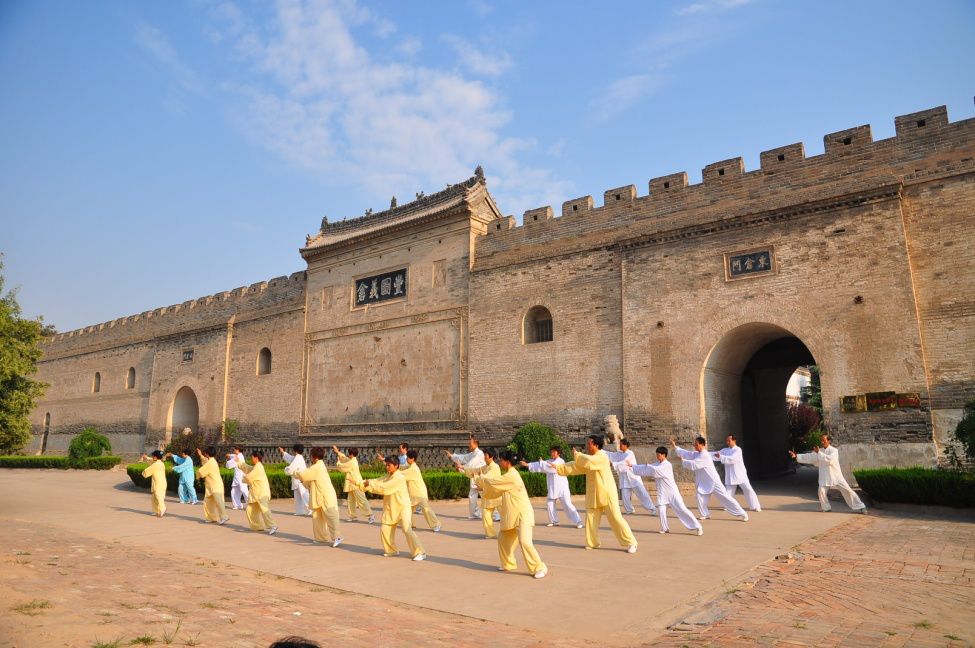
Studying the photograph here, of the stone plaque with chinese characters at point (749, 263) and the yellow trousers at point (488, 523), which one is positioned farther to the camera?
the stone plaque with chinese characters at point (749, 263)

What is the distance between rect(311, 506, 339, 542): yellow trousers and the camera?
9328 millimetres

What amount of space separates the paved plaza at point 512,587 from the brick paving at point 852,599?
0.02 meters

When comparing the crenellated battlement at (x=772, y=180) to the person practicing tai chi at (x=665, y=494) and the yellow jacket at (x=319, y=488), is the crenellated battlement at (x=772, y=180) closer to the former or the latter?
the person practicing tai chi at (x=665, y=494)

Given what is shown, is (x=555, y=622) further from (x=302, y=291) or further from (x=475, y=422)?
(x=302, y=291)

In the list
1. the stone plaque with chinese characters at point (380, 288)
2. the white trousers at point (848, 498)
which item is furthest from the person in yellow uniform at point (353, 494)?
the stone plaque with chinese characters at point (380, 288)

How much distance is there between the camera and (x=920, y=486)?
399 inches

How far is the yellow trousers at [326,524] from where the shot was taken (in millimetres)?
9328

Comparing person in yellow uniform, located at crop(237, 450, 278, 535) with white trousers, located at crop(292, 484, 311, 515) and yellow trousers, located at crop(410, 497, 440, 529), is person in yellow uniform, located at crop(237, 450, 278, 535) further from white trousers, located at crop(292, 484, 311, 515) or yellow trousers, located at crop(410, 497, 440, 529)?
yellow trousers, located at crop(410, 497, 440, 529)

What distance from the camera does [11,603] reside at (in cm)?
527

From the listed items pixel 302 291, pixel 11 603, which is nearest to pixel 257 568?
pixel 11 603

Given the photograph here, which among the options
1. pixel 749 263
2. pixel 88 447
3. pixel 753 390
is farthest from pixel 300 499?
pixel 88 447

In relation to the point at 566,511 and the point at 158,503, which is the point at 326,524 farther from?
the point at 158,503

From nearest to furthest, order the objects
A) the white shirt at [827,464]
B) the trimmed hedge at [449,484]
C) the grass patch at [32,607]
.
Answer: the grass patch at [32,607]
the white shirt at [827,464]
the trimmed hedge at [449,484]

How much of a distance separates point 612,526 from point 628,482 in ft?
11.3
